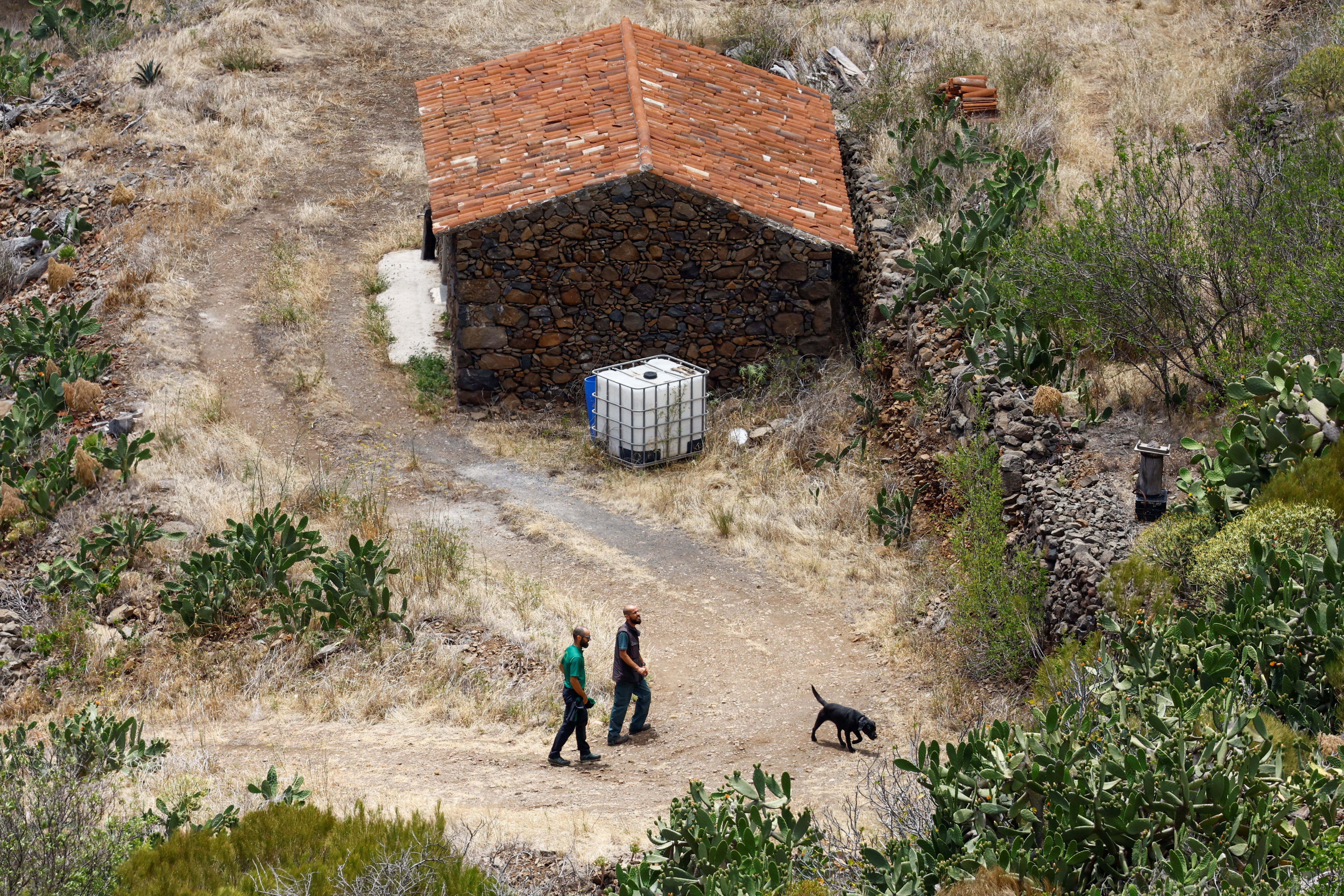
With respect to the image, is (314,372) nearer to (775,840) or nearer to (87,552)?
(87,552)

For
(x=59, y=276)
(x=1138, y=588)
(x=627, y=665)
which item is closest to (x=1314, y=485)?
(x=1138, y=588)

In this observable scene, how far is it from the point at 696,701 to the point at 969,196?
820 centimetres

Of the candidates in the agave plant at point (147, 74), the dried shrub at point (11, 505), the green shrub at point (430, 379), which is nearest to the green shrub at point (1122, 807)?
the dried shrub at point (11, 505)

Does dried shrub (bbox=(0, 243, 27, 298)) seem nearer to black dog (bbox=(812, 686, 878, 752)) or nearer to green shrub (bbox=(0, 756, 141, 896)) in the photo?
green shrub (bbox=(0, 756, 141, 896))

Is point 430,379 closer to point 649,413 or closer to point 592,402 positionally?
point 592,402

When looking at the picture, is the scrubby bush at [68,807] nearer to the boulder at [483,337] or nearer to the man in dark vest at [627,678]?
the man in dark vest at [627,678]

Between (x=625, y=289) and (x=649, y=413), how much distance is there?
83.5 inches

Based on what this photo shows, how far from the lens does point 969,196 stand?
15.4 metres

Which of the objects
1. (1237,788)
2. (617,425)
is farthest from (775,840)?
(617,425)

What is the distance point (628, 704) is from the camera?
372 inches

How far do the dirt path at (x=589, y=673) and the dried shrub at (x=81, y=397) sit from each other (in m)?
1.58

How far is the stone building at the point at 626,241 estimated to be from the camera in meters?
15.3

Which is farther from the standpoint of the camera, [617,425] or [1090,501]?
[617,425]

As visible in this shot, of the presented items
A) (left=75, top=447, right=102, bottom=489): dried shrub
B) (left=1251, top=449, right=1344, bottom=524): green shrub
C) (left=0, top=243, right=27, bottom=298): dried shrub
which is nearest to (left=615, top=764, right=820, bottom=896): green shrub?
(left=1251, top=449, right=1344, bottom=524): green shrub
